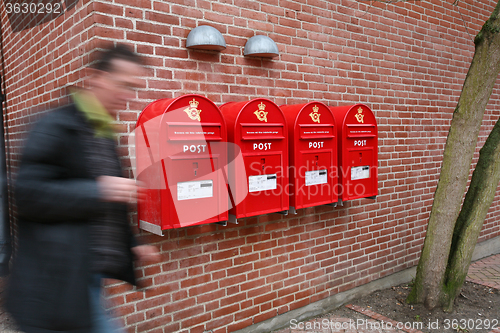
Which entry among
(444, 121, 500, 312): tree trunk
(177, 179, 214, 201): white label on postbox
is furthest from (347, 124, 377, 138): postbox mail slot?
(177, 179, 214, 201): white label on postbox

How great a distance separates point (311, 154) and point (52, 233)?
93.1 inches

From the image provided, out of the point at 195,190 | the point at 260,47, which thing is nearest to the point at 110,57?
the point at 195,190

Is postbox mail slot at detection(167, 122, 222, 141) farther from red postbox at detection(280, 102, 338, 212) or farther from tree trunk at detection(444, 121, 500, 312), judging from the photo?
tree trunk at detection(444, 121, 500, 312)

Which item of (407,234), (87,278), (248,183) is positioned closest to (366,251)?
(407,234)

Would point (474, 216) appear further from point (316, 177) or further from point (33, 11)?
point (33, 11)

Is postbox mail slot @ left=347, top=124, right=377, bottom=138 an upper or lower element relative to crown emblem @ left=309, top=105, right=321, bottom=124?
lower

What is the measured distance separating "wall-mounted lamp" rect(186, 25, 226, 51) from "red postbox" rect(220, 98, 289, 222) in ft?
1.72

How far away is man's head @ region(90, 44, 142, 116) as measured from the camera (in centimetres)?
177

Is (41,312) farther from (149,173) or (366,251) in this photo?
(366,251)

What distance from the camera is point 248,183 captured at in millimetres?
3035

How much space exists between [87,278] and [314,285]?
3.05 meters

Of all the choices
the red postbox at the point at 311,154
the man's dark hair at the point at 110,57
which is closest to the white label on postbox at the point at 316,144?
the red postbox at the point at 311,154

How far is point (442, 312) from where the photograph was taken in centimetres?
405

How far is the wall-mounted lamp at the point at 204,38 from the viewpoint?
10.2ft
